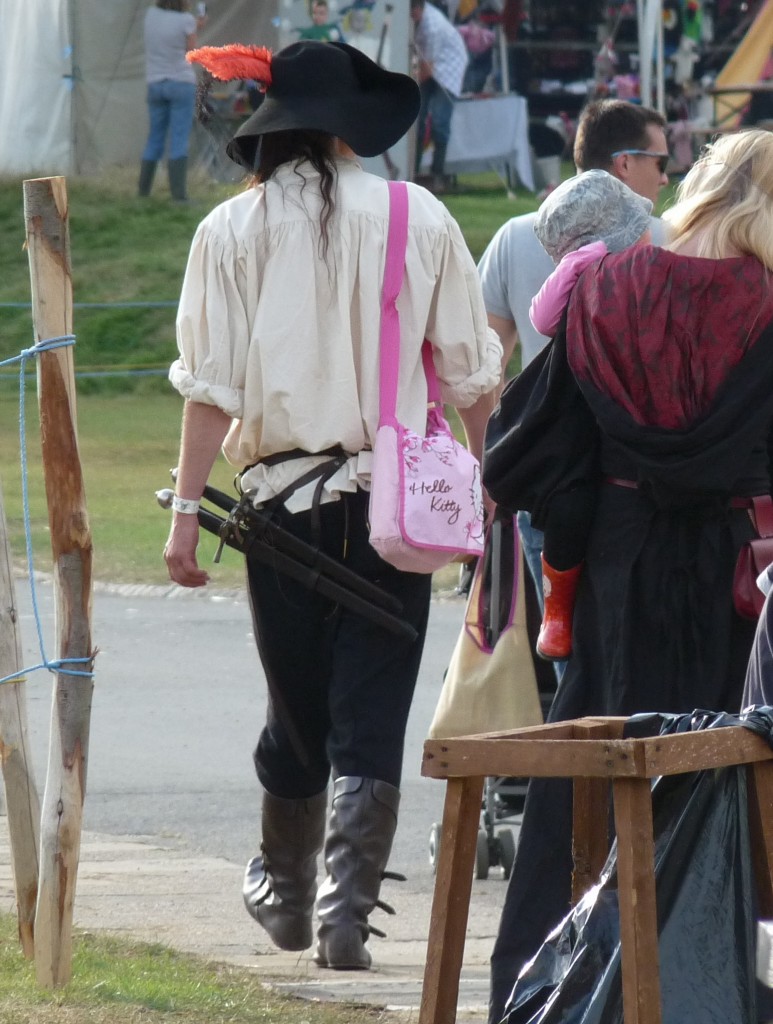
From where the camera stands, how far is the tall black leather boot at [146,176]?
20391 mm

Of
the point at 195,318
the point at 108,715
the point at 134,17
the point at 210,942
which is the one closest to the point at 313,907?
the point at 210,942

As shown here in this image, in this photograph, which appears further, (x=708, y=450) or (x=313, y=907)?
(x=313, y=907)

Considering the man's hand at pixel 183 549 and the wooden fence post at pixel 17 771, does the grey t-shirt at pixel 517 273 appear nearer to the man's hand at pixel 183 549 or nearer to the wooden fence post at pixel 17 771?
the man's hand at pixel 183 549

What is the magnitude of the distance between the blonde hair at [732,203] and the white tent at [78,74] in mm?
17283

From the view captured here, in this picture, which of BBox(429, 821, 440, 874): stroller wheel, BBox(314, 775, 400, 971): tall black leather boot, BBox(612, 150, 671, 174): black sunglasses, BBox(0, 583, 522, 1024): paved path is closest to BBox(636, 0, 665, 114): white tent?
BBox(0, 583, 522, 1024): paved path

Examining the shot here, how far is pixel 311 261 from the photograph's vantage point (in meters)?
4.07

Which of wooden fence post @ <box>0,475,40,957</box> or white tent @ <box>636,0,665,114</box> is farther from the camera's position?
white tent @ <box>636,0,665,114</box>

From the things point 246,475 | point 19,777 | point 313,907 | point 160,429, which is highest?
point 246,475

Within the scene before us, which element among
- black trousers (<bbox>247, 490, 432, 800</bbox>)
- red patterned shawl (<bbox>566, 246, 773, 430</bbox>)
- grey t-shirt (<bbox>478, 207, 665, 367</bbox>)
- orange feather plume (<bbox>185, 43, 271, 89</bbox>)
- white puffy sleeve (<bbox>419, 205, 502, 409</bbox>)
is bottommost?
black trousers (<bbox>247, 490, 432, 800</bbox>)

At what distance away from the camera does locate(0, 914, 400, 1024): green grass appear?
3512 mm

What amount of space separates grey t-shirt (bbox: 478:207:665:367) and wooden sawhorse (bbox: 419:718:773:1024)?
2538 mm

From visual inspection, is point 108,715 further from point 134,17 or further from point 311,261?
point 134,17

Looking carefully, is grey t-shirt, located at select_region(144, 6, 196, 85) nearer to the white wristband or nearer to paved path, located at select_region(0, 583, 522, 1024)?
paved path, located at select_region(0, 583, 522, 1024)

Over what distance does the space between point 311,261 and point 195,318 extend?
0.91ft
